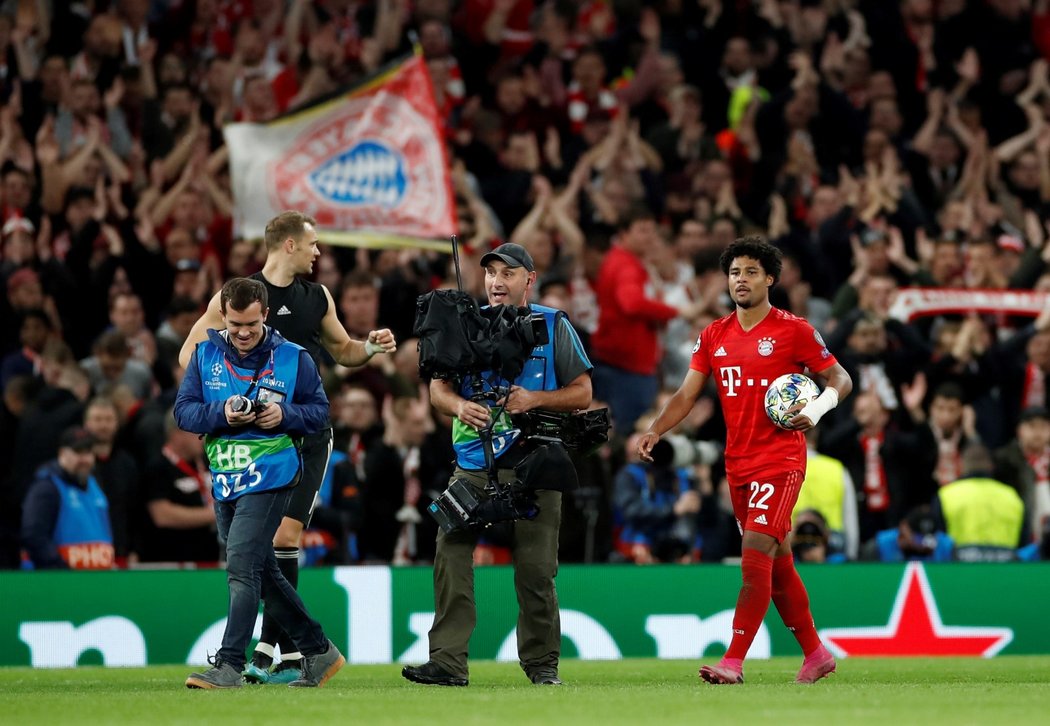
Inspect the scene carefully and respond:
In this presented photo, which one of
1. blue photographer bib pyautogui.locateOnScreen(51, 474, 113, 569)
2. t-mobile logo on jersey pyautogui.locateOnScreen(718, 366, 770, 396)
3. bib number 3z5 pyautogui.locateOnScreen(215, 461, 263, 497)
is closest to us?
bib number 3z5 pyautogui.locateOnScreen(215, 461, 263, 497)

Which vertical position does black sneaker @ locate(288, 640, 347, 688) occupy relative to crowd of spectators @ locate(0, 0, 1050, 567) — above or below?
below

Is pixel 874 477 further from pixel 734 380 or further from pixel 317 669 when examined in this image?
pixel 317 669

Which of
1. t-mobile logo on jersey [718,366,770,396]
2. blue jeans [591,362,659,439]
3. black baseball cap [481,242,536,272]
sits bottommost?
blue jeans [591,362,659,439]

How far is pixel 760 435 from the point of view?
406 inches

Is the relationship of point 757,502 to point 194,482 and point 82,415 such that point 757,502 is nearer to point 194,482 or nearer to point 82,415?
point 194,482

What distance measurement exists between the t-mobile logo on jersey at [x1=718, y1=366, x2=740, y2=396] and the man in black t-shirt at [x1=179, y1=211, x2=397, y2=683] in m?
1.84

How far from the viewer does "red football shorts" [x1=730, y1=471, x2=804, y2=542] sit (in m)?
10.2

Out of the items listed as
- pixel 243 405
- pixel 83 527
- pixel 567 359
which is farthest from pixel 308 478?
pixel 83 527

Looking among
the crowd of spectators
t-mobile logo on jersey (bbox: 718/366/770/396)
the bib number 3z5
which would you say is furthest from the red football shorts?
the crowd of spectators

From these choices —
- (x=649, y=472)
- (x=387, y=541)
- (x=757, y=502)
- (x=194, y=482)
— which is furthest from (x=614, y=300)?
(x=757, y=502)

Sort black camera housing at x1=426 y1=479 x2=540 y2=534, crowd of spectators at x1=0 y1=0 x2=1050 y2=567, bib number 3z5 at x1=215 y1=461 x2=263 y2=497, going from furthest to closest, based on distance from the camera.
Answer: crowd of spectators at x1=0 y1=0 x2=1050 y2=567, black camera housing at x1=426 y1=479 x2=540 y2=534, bib number 3z5 at x1=215 y1=461 x2=263 y2=497

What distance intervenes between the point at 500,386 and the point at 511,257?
712mm

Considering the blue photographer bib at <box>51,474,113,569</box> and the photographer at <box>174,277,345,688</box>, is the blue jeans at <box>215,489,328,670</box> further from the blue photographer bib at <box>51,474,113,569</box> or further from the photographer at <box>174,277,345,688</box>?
the blue photographer bib at <box>51,474,113,569</box>

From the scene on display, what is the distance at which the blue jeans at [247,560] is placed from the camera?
9.56m
